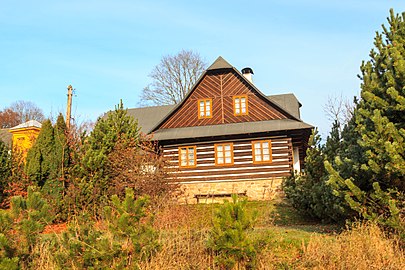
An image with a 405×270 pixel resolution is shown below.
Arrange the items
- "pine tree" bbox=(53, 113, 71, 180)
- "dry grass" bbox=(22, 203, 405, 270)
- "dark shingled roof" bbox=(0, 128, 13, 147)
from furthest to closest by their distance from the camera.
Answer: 1. "dark shingled roof" bbox=(0, 128, 13, 147)
2. "pine tree" bbox=(53, 113, 71, 180)
3. "dry grass" bbox=(22, 203, 405, 270)

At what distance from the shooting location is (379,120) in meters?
6.99

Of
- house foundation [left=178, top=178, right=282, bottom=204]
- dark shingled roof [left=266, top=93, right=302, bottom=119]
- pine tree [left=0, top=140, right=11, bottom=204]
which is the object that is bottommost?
house foundation [left=178, top=178, right=282, bottom=204]

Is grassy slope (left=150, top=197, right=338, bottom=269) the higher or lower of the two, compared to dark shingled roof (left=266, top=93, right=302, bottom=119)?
lower

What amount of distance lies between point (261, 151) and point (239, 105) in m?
2.76

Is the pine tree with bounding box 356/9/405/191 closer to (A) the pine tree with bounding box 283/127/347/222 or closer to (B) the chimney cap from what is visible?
(A) the pine tree with bounding box 283/127/347/222

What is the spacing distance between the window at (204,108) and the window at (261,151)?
3.02m

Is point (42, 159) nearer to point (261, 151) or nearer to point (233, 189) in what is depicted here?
point (233, 189)

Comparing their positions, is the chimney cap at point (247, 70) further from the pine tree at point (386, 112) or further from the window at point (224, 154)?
the pine tree at point (386, 112)

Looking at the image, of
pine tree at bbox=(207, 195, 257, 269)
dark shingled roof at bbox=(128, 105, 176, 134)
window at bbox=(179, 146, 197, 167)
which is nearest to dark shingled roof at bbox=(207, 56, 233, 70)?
window at bbox=(179, 146, 197, 167)

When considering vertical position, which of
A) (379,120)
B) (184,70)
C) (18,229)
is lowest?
(18,229)

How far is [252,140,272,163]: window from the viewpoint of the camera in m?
18.3

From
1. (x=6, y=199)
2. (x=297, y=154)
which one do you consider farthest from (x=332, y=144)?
(x=6, y=199)

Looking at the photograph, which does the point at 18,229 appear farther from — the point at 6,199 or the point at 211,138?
the point at 211,138

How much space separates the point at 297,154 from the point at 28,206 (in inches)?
682
